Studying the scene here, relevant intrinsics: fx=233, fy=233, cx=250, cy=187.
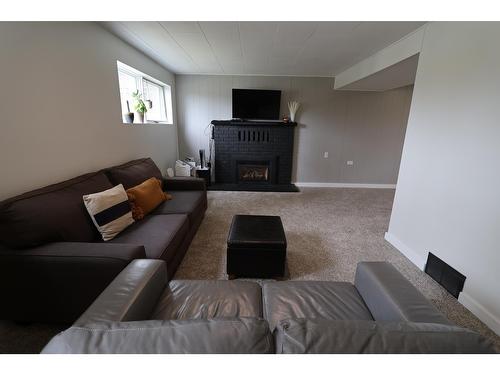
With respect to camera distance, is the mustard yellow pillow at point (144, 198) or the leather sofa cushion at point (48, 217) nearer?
the leather sofa cushion at point (48, 217)

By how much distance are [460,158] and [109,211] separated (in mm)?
2792

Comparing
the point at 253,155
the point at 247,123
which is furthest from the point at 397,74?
the point at 253,155

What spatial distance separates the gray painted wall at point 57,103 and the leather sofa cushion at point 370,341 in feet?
6.51

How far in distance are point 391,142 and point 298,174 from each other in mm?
2124

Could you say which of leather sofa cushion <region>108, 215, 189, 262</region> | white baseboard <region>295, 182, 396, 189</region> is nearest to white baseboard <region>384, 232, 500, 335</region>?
leather sofa cushion <region>108, 215, 189, 262</region>

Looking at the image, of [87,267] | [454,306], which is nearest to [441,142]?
[454,306]

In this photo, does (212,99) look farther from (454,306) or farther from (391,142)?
(454,306)

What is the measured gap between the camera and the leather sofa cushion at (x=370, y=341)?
22.0 inches

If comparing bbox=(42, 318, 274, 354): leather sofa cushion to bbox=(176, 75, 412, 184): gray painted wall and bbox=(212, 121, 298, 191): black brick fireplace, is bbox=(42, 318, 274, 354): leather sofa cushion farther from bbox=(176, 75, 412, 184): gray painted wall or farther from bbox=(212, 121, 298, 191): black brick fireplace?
bbox=(176, 75, 412, 184): gray painted wall

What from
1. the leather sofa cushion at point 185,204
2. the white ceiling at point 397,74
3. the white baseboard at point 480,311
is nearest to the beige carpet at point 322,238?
the white baseboard at point 480,311

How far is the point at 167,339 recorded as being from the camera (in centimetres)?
56

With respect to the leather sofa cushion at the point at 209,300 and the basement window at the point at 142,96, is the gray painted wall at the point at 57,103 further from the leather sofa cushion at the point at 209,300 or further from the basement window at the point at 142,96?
the leather sofa cushion at the point at 209,300

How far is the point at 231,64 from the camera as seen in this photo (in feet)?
13.1

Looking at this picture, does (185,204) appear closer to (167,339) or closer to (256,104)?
(167,339)
